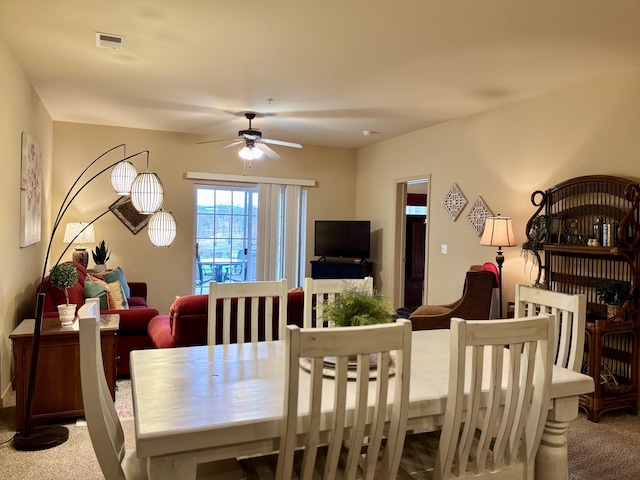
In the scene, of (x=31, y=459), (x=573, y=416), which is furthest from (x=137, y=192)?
(x=573, y=416)

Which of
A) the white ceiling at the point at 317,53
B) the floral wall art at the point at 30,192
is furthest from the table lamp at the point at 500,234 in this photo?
the floral wall art at the point at 30,192

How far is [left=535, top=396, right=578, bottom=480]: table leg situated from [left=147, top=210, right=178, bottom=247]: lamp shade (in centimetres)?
350

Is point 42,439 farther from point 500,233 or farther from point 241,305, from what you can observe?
A: point 500,233

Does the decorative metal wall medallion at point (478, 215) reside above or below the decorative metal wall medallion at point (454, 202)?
below

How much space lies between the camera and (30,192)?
13.5 feet

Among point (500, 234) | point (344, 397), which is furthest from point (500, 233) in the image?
point (344, 397)

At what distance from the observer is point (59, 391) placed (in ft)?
9.97

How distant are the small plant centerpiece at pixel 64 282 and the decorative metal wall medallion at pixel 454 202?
3835mm

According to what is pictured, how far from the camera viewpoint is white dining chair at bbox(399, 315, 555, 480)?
151cm

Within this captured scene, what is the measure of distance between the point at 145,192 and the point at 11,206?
1.15m

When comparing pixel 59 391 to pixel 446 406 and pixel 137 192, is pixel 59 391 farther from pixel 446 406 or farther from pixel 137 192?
pixel 446 406

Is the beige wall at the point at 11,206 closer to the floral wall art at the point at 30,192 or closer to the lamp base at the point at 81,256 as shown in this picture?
the floral wall art at the point at 30,192

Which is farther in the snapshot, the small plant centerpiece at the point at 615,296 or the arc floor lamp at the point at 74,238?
the small plant centerpiece at the point at 615,296

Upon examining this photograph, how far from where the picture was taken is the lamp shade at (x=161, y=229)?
4.29 metres
